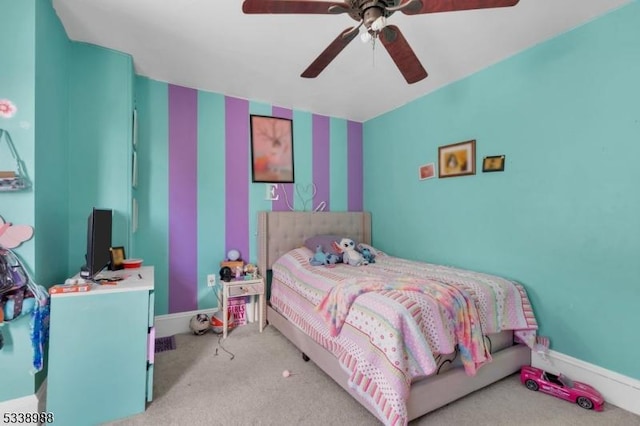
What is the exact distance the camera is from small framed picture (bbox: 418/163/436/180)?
3090 millimetres

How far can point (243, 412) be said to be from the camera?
177cm

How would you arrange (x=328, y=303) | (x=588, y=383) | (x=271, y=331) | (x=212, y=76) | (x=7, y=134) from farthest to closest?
(x=271, y=331)
(x=212, y=76)
(x=328, y=303)
(x=588, y=383)
(x=7, y=134)

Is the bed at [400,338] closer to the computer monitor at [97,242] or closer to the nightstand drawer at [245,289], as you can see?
the nightstand drawer at [245,289]

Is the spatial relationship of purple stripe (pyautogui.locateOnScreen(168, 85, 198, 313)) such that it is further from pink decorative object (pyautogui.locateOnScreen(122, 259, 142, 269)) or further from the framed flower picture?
the framed flower picture

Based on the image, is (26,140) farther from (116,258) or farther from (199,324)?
(199,324)

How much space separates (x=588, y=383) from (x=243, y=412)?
90.1 inches

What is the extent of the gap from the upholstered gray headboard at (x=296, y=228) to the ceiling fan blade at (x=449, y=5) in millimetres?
2387

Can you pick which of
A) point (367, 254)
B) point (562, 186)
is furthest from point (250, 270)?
point (562, 186)

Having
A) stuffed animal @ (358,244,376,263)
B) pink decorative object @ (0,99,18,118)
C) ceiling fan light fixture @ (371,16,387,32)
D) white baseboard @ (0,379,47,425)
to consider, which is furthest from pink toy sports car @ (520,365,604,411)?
pink decorative object @ (0,99,18,118)

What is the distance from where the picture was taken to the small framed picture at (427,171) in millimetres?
3090

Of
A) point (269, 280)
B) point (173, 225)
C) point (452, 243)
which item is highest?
point (173, 225)

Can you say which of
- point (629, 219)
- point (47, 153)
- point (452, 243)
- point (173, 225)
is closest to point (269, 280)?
point (173, 225)

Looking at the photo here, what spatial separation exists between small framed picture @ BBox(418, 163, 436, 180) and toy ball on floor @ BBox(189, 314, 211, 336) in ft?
8.91

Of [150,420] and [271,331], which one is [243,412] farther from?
[271,331]
